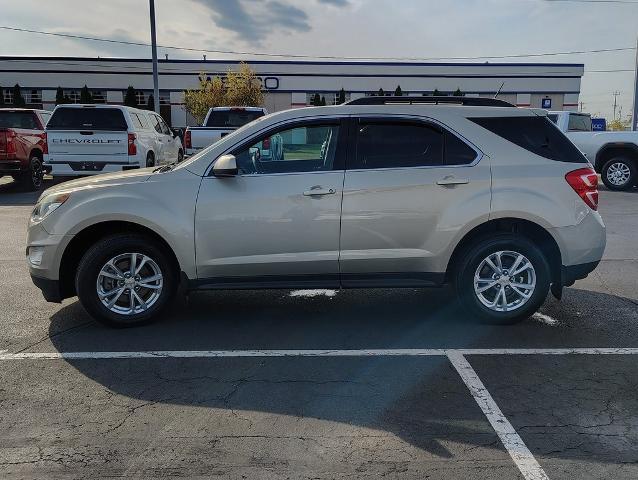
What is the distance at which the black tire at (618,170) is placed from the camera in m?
15.4

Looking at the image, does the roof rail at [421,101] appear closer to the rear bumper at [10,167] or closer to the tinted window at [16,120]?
the rear bumper at [10,167]

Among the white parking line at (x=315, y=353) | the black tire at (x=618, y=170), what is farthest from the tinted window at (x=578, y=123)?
the white parking line at (x=315, y=353)

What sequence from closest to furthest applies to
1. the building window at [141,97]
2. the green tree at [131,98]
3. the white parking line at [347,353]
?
the white parking line at [347,353] → the green tree at [131,98] → the building window at [141,97]

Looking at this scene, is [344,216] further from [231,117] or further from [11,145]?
[11,145]

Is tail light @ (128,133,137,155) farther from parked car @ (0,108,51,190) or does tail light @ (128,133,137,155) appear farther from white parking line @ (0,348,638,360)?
white parking line @ (0,348,638,360)

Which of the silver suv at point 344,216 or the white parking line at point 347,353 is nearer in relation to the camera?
the white parking line at point 347,353

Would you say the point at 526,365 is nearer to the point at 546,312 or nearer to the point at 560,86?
the point at 546,312

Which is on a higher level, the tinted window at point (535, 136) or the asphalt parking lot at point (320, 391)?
the tinted window at point (535, 136)

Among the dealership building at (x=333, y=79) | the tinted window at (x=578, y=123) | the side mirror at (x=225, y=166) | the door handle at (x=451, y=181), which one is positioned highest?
the dealership building at (x=333, y=79)

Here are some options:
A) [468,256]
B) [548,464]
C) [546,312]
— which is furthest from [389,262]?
[548,464]

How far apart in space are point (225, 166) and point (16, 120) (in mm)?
13553

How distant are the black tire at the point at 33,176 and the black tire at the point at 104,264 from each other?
1158cm

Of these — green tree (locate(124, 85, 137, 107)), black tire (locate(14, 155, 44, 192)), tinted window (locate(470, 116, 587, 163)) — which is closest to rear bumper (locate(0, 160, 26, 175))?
black tire (locate(14, 155, 44, 192))

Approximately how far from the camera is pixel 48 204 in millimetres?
5070
